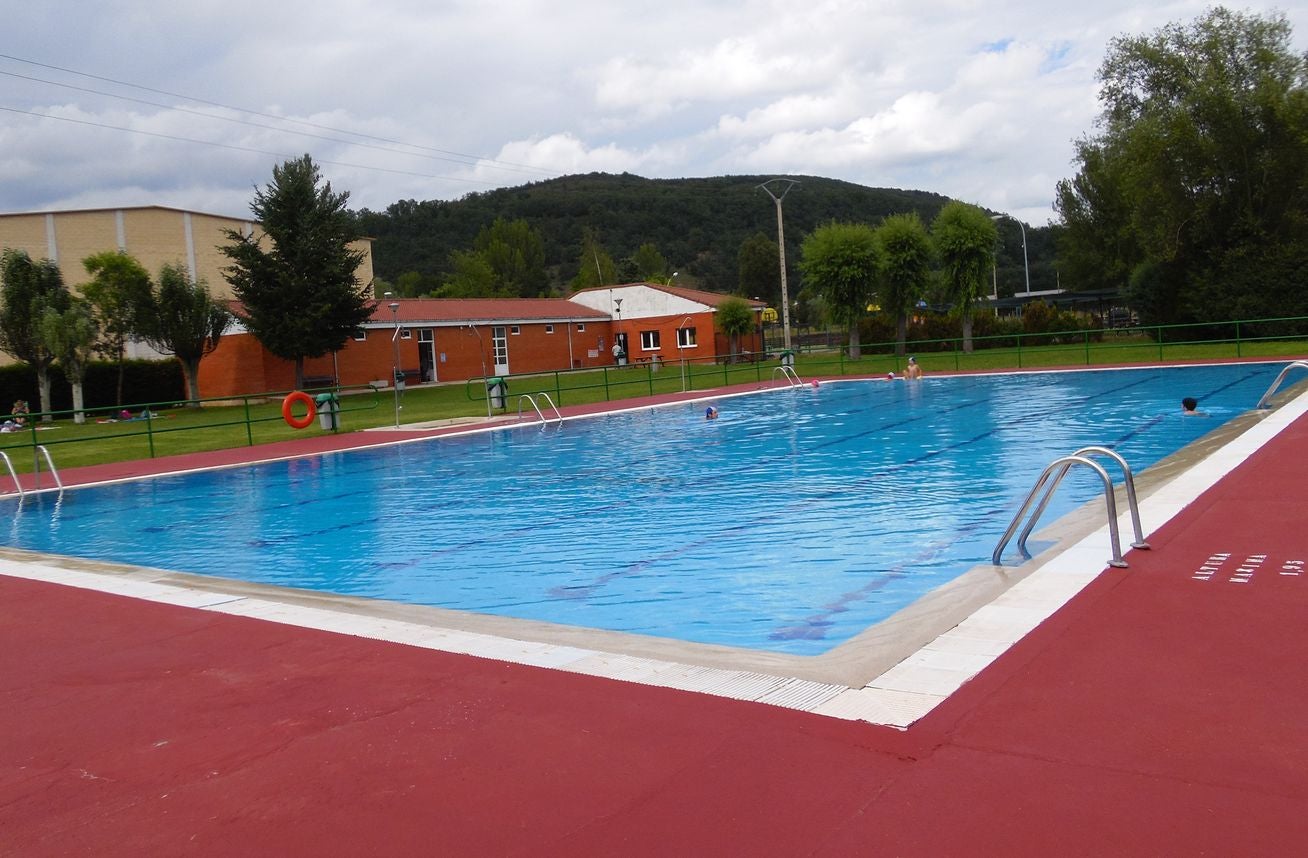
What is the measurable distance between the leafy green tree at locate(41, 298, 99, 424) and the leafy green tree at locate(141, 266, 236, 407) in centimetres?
296

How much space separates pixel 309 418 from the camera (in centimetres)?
2709

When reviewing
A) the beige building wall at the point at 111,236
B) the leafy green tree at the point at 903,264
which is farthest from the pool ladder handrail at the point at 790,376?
the beige building wall at the point at 111,236

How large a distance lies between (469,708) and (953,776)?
8.47 feet

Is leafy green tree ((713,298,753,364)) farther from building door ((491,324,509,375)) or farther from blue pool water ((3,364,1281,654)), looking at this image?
blue pool water ((3,364,1281,654))

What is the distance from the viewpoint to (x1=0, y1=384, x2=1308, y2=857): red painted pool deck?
3.84 meters

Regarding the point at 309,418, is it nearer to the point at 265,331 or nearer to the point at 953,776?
the point at 265,331

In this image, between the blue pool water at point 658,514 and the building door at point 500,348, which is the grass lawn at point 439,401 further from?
the building door at point 500,348

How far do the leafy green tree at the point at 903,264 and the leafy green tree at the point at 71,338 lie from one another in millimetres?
35763

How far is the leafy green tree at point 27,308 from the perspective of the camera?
38875 millimetres

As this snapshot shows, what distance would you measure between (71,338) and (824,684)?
39790 mm

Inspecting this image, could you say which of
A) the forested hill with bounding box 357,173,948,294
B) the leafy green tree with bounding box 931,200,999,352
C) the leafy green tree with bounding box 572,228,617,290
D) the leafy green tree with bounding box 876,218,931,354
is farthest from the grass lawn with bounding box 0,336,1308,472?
the forested hill with bounding box 357,173,948,294

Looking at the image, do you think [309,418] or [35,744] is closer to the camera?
[35,744]

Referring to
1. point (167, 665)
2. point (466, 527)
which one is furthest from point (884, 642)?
point (466, 527)

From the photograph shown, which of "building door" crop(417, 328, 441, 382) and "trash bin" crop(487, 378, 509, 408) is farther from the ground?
"building door" crop(417, 328, 441, 382)
